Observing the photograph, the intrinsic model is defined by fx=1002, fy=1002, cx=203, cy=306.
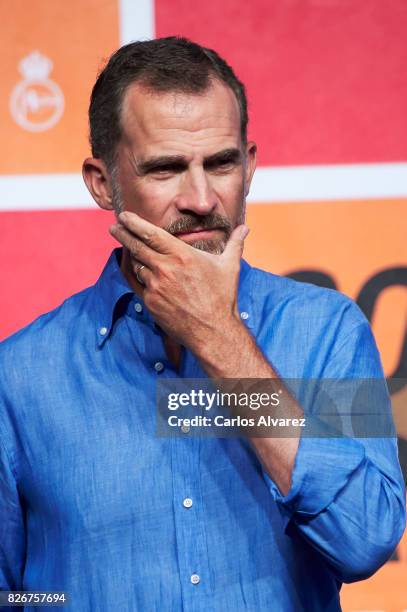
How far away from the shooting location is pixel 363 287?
2076 mm

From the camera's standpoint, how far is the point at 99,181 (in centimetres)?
154

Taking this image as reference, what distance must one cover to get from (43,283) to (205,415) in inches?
35.1

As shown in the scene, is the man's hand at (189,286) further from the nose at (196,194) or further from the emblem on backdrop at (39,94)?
the emblem on backdrop at (39,94)

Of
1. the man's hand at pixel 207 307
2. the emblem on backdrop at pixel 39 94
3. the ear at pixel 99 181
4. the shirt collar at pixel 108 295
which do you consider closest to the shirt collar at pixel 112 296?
the shirt collar at pixel 108 295

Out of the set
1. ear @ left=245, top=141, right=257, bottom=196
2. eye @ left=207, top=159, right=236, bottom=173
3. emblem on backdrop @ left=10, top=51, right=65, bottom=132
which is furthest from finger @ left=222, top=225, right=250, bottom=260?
emblem on backdrop @ left=10, top=51, right=65, bottom=132

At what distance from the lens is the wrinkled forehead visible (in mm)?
1364

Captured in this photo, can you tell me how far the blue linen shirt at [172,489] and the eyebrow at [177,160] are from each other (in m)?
0.19

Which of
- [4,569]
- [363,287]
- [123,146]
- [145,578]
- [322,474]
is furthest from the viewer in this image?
[363,287]

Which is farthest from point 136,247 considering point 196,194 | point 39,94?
point 39,94

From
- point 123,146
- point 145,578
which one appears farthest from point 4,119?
point 145,578

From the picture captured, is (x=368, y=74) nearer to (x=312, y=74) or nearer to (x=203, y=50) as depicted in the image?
(x=312, y=74)

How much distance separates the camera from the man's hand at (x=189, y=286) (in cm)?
114

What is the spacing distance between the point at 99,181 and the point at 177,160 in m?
0.24

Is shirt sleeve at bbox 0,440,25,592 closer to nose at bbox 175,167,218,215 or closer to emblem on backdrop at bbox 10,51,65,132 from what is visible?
nose at bbox 175,167,218,215
